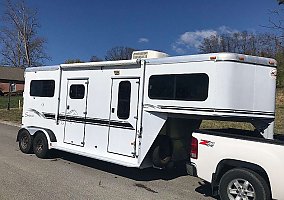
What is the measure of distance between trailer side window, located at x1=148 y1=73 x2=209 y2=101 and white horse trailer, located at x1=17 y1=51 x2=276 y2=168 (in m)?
0.02

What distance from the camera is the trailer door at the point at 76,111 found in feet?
29.9

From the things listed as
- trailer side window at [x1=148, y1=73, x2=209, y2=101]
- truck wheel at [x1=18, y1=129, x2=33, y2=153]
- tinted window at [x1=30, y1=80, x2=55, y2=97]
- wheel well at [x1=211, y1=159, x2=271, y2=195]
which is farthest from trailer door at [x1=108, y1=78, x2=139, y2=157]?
truck wheel at [x1=18, y1=129, x2=33, y2=153]

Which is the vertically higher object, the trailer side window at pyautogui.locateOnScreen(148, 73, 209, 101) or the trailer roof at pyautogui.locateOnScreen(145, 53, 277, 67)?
the trailer roof at pyautogui.locateOnScreen(145, 53, 277, 67)

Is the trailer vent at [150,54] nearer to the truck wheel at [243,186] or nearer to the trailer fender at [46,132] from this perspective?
the truck wheel at [243,186]

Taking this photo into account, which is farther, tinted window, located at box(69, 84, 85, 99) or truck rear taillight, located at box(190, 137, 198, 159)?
tinted window, located at box(69, 84, 85, 99)

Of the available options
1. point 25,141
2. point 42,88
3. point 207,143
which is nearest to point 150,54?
point 207,143

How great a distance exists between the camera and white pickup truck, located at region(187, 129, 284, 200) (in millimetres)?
5320

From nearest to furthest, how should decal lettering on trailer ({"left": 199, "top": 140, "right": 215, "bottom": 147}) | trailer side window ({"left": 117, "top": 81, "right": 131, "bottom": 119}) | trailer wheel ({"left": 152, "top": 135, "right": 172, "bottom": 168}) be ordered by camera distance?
decal lettering on trailer ({"left": 199, "top": 140, "right": 215, "bottom": 147}), trailer wheel ({"left": 152, "top": 135, "right": 172, "bottom": 168}), trailer side window ({"left": 117, "top": 81, "right": 131, "bottom": 119})

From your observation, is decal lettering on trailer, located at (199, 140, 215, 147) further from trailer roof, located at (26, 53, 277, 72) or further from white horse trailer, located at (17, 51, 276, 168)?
trailer roof, located at (26, 53, 277, 72)

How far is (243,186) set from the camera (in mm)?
5656

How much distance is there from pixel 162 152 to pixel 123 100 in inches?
59.6

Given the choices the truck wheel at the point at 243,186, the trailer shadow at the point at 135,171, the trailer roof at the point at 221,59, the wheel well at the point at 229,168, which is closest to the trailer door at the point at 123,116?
the trailer shadow at the point at 135,171

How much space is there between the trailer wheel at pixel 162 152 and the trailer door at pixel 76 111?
7.55ft

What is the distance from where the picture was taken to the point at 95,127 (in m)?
8.73
